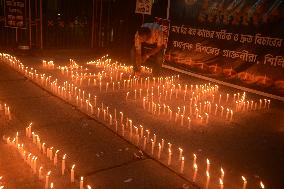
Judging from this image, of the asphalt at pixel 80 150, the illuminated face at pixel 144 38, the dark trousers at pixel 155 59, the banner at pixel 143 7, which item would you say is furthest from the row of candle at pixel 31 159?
the banner at pixel 143 7

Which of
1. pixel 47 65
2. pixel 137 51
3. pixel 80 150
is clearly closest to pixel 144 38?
pixel 137 51

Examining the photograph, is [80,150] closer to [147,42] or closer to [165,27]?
[147,42]

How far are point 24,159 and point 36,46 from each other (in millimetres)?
9634

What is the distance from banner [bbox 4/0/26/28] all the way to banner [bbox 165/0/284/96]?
18.0 ft

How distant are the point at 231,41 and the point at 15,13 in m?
7.76

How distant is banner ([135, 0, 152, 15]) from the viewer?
11.6 m

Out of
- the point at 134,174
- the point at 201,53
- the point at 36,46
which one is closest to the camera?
the point at 134,174

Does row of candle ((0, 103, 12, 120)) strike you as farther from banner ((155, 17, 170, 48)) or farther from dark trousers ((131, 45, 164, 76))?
banner ((155, 17, 170, 48))

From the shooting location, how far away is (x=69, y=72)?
10.0 m

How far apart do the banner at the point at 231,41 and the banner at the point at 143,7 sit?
0.94 metres

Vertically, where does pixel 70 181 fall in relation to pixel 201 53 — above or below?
below

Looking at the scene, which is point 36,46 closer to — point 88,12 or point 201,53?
point 88,12

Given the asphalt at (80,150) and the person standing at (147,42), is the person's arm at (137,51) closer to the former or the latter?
the person standing at (147,42)

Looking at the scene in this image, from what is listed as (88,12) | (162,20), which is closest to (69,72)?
(162,20)
